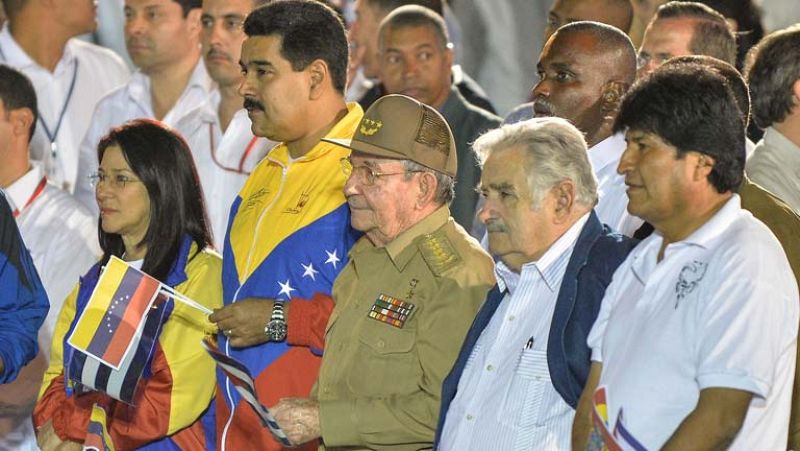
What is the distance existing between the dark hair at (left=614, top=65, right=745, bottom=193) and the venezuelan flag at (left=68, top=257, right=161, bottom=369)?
197 cm

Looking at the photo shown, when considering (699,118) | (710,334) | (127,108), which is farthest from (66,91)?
(710,334)

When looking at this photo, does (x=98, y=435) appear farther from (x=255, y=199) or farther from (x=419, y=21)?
(x=419, y=21)

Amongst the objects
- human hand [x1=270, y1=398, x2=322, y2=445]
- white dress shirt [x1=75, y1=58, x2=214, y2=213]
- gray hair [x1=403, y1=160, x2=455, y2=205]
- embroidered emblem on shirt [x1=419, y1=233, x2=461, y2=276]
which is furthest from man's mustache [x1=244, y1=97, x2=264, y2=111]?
white dress shirt [x1=75, y1=58, x2=214, y2=213]

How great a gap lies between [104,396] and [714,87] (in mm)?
2699

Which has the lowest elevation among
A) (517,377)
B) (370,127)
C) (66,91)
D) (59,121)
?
(59,121)

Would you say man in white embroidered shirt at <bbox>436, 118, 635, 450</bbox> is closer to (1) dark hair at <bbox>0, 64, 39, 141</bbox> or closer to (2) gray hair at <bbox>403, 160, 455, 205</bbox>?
(2) gray hair at <bbox>403, 160, 455, 205</bbox>

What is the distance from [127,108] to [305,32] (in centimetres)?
327

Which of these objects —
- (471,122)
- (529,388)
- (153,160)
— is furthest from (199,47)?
(529,388)

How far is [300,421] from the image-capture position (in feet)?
16.6

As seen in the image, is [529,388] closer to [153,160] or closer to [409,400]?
[409,400]

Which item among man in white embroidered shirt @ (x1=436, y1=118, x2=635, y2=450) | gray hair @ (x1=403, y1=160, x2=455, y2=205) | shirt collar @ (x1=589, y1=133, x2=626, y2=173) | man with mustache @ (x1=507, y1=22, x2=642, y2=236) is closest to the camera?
man in white embroidered shirt @ (x1=436, y1=118, x2=635, y2=450)

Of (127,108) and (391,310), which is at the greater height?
(391,310)

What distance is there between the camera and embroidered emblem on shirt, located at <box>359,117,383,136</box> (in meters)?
5.30

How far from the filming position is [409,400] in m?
5.03
